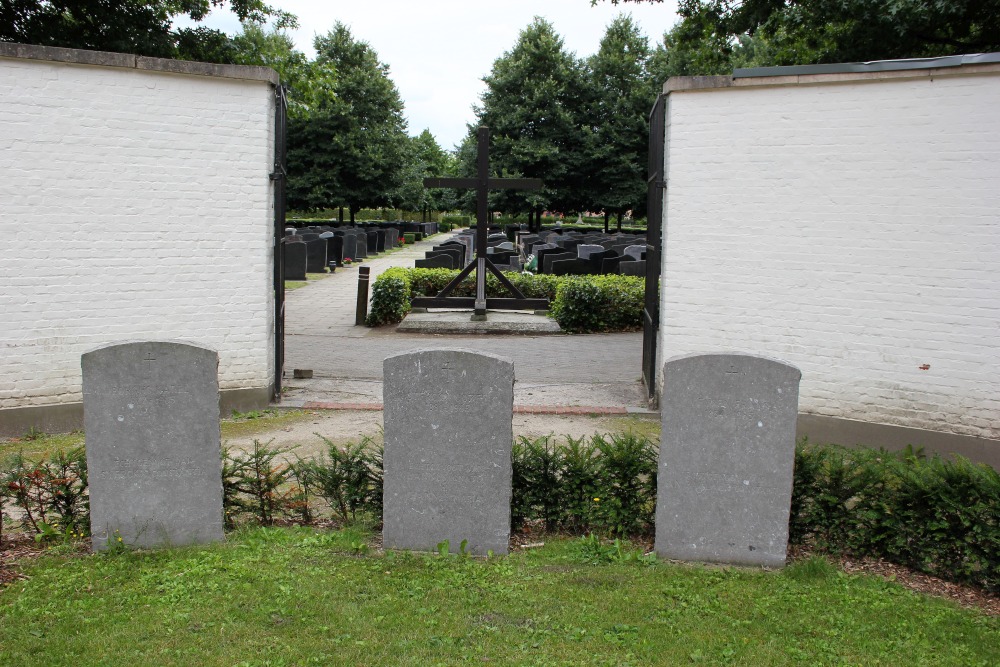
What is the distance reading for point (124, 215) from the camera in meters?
8.58

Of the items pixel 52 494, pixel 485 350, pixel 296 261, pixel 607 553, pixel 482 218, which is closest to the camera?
pixel 607 553

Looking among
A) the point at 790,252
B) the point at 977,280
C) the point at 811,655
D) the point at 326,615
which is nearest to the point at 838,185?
the point at 790,252

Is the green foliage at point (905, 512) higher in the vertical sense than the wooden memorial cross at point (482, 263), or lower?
lower

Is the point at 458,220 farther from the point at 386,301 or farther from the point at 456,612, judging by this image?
the point at 456,612

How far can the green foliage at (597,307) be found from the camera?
1523 centimetres

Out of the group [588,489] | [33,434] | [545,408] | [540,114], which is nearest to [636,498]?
[588,489]

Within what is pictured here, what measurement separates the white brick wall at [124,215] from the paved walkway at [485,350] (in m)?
1.63

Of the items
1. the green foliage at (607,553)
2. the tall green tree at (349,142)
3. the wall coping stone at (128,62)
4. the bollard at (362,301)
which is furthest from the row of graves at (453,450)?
the tall green tree at (349,142)

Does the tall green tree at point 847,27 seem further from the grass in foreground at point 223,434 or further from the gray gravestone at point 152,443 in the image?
the gray gravestone at point 152,443

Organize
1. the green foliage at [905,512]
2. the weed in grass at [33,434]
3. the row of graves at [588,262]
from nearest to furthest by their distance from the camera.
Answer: the green foliage at [905,512], the weed in grass at [33,434], the row of graves at [588,262]

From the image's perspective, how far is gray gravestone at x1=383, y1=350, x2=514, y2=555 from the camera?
17.1ft

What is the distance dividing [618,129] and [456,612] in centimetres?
3871

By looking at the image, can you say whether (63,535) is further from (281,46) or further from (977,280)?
(281,46)

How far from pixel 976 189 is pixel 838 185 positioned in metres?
1.08
